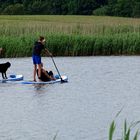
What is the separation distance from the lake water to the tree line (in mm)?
61130

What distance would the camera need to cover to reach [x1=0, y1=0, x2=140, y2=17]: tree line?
93250mm

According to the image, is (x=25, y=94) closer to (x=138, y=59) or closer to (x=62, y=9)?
(x=138, y=59)

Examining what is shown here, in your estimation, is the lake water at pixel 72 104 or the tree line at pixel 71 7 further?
the tree line at pixel 71 7

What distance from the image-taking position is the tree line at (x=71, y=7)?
9325 centimetres

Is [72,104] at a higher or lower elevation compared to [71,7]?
higher

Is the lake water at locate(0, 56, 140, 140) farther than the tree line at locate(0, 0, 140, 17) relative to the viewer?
No

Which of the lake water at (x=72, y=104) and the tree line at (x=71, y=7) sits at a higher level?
the lake water at (x=72, y=104)

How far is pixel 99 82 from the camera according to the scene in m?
26.8

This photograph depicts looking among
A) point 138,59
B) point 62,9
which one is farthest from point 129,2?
point 138,59

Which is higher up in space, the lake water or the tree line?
the lake water

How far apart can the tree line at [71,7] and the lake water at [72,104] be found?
201 ft

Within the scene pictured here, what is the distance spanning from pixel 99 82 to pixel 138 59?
9856mm

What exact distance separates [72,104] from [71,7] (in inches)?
3114

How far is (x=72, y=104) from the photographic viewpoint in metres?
20.8
